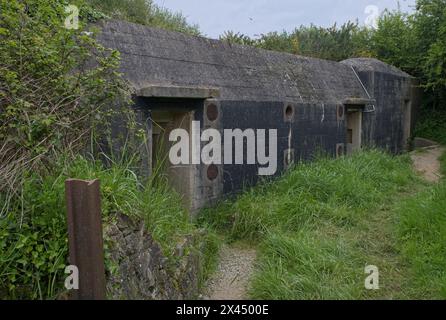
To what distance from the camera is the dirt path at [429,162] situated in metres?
9.42

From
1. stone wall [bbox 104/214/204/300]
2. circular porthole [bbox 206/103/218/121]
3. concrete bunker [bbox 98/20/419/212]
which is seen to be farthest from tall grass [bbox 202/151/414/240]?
stone wall [bbox 104/214/204/300]

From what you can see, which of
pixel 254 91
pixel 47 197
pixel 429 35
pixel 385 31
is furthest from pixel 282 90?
pixel 385 31

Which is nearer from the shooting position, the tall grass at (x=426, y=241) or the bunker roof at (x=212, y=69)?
the tall grass at (x=426, y=241)

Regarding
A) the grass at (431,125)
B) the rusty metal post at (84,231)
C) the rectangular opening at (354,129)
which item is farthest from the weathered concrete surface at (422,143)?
the rusty metal post at (84,231)

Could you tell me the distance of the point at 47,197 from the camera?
2840mm

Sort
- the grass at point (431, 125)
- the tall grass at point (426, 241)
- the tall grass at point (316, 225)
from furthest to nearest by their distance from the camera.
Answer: the grass at point (431, 125) → the tall grass at point (316, 225) → the tall grass at point (426, 241)

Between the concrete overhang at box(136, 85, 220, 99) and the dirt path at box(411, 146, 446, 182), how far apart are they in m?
5.16

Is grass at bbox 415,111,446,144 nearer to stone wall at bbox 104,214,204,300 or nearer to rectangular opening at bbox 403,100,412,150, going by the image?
rectangular opening at bbox 403,100,412,150

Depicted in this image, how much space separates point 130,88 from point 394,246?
3.37 meters

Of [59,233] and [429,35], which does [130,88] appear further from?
[429,35]

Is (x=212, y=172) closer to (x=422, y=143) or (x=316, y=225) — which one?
(x=316, y=225)

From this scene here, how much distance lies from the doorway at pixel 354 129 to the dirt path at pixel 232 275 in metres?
5.59

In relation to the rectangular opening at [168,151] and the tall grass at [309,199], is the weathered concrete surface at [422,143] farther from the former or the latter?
the rectangular opening at [168,151]

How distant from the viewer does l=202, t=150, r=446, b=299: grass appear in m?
4.10
